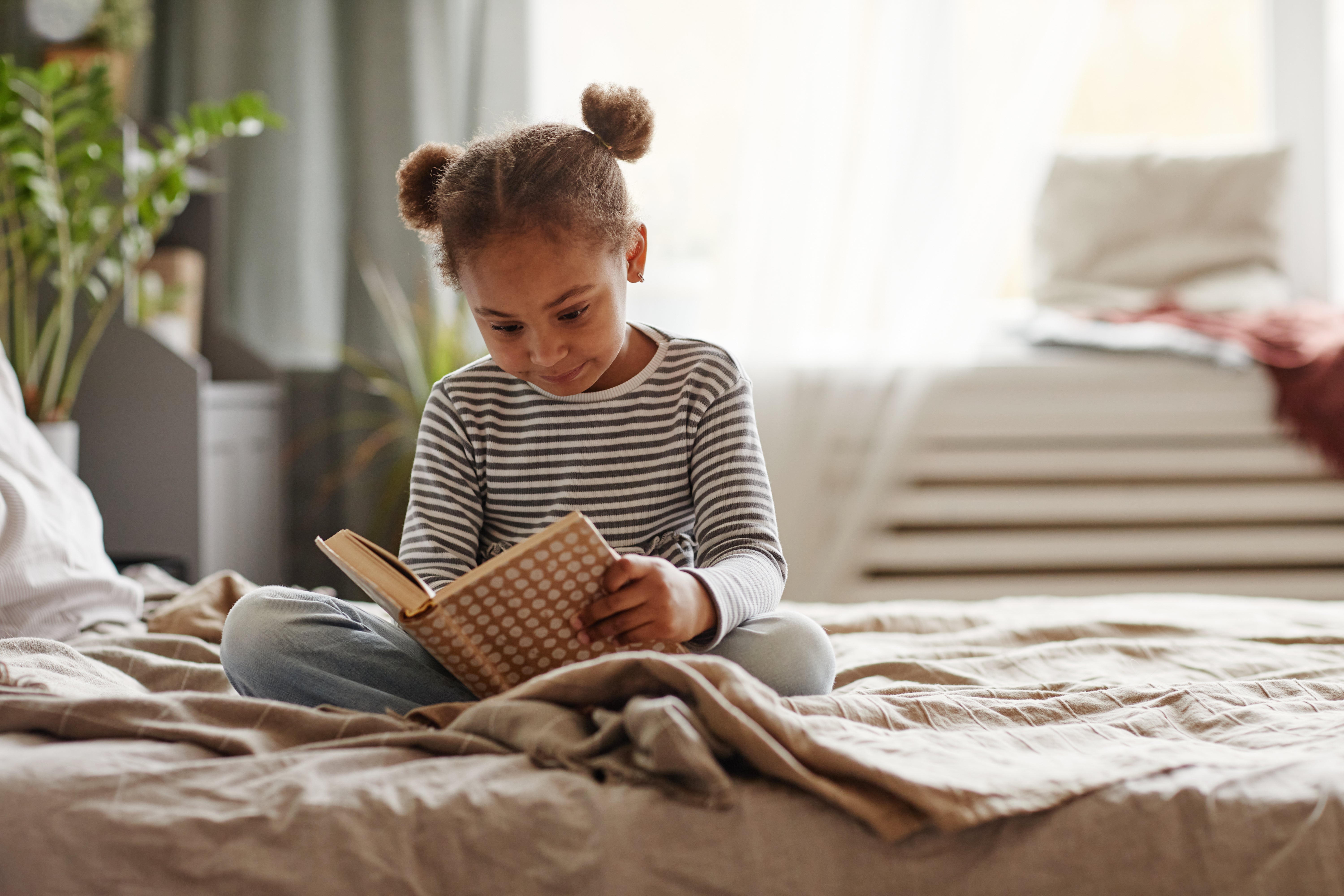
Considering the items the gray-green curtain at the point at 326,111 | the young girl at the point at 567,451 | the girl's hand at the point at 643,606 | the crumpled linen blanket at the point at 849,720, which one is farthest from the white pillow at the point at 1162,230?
the girl's hand at the point at 643,606

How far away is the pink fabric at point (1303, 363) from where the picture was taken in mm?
2062

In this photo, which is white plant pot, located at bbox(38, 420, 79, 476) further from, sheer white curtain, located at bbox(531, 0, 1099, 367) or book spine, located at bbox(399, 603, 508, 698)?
sheer white curtain, located at bbox(531, 0, 1099, 367)

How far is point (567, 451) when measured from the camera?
100cm

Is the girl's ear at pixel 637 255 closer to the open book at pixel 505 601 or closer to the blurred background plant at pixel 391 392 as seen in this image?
the open book at pixel 505 601

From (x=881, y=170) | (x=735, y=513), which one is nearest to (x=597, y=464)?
(x=735, y=513)

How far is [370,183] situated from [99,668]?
1.78 m

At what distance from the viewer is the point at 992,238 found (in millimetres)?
2334

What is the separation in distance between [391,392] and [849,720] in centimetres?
173

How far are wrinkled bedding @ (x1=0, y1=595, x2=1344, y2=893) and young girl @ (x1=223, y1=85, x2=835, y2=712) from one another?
0.24 ft

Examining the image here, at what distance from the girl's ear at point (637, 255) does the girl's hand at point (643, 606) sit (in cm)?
31

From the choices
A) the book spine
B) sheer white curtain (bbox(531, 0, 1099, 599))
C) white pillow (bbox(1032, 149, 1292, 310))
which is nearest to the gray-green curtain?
sheer white curtain (bbox(531, 0, 1099, 599))

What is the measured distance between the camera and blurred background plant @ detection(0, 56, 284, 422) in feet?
5.44

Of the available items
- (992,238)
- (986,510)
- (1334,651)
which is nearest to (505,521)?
(1334,651)

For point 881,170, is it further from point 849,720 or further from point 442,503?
point 849,720
